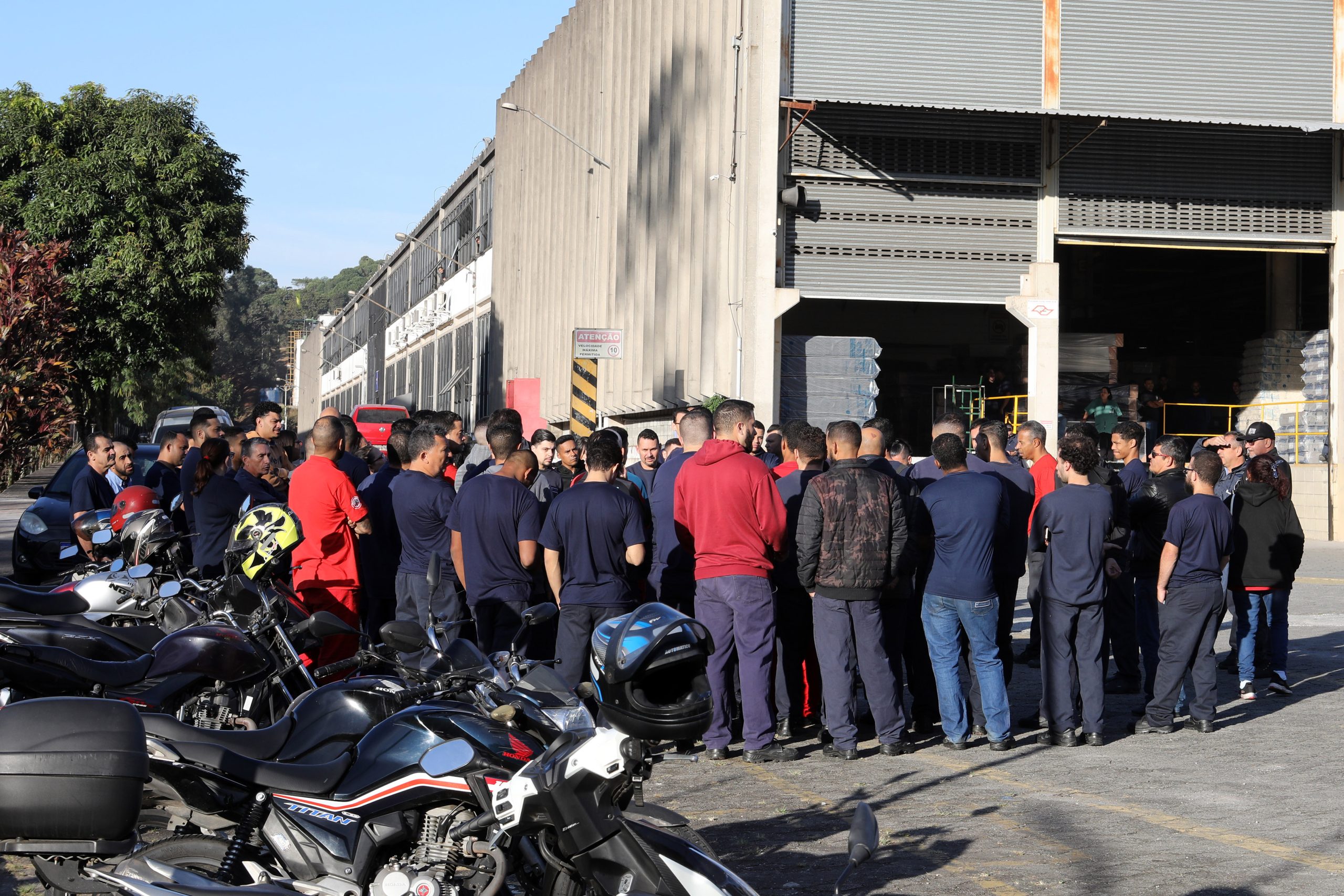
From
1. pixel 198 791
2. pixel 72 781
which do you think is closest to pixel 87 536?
pixel 198 791

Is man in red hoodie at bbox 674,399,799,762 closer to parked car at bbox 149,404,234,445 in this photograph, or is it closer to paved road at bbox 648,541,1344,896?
paved road at bbox 648,541,1344,896

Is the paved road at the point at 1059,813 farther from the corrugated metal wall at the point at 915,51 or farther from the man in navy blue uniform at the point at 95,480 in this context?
the corrugated metal wall at the point at 915,51

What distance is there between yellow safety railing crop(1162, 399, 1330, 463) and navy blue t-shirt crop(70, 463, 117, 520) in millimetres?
20718

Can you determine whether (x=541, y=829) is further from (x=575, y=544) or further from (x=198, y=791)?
(x=575, y=544)

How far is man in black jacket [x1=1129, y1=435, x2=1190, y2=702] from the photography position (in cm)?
1006

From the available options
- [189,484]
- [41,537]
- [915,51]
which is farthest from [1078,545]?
[915,51]

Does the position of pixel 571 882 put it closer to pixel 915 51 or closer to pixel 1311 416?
pixel 915 51

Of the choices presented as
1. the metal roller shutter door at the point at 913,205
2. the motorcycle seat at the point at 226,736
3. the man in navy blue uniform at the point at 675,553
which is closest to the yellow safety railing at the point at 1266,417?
the metal roller shutter door at the point at 913,205

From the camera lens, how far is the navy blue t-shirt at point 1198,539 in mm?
9016

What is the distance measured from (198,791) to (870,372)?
16593 mm

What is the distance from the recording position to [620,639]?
3.26 m

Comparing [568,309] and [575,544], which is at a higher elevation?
[568,309]

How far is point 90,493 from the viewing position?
11.6 meters

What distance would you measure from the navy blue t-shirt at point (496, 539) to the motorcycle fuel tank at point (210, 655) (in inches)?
83.0
